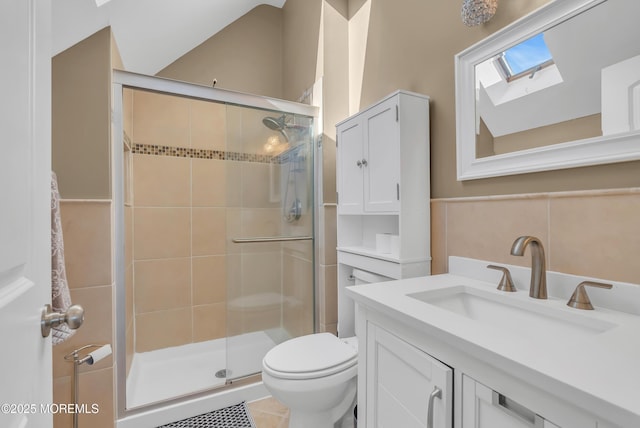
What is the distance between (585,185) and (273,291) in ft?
5.77

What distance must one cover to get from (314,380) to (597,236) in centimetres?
113

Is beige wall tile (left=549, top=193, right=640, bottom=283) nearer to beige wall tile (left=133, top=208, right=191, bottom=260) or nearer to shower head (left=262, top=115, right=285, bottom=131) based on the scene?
shower head (left=262, top=115, right=285, bottom=131)

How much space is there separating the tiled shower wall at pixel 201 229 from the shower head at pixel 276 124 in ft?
0.14

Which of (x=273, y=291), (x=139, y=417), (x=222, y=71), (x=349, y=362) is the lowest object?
(x=139, y=417)

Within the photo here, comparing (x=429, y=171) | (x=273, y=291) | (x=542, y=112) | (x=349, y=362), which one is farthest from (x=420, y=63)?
(x=273, y=291)

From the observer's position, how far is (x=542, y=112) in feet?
3.20

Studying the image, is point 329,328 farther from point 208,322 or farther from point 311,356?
point 208,322

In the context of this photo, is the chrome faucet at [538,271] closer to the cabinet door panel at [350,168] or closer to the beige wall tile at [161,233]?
the cabinet door panel at [350,168]

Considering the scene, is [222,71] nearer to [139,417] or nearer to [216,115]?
[216,115]

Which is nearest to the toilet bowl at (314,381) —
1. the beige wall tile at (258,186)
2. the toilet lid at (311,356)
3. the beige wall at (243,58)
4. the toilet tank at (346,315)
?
the toilet lid at (311,356)

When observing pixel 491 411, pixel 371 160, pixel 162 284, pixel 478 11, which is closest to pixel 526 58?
pixel 478 11

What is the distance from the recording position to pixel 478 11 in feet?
3.59

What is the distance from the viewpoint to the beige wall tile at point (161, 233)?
227 cm

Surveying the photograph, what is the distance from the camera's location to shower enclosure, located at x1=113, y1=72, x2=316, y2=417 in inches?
74.2
